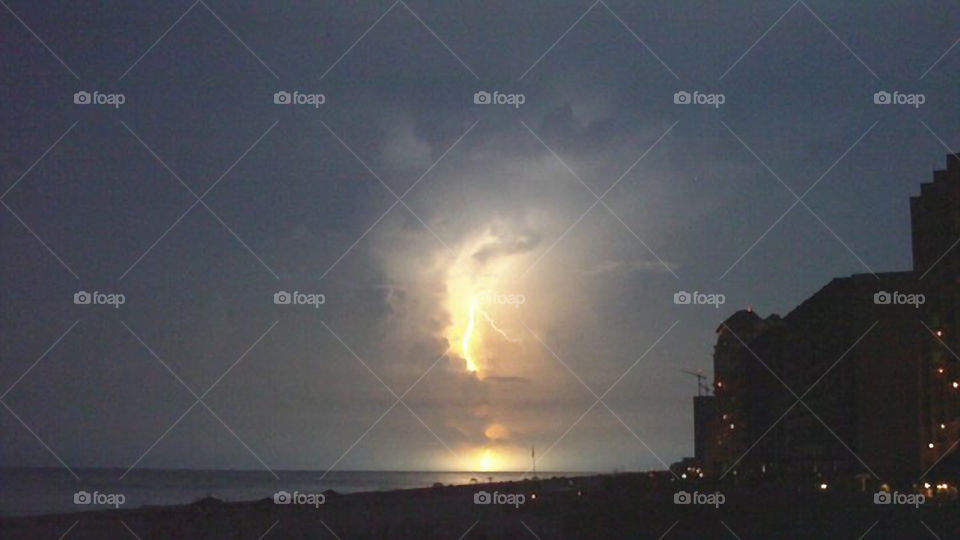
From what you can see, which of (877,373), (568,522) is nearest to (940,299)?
(877,373)

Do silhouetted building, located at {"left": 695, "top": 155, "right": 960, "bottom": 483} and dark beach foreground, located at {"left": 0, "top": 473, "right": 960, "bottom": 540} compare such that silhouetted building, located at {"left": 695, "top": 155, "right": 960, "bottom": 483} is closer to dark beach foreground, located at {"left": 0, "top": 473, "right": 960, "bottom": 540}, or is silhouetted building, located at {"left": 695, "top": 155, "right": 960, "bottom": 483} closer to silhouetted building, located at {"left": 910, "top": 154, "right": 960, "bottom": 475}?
silhouetted building, located at {"left": 910, "top": 154, "right": 960, "bottom": 475}

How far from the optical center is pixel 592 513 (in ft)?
113

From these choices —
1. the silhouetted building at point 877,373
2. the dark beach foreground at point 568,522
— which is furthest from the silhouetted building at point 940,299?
the dark beach foreground at point 568,522

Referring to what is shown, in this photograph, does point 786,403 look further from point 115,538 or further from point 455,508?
point 115,538

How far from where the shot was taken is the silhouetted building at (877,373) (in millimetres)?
89250

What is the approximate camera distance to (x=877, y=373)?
330 feet

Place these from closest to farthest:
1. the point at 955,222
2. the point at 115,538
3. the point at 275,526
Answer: the point at 115,538 < the point at 275,526 < the point at 955,222

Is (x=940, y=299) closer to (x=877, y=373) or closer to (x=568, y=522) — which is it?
(x=877, y=373)

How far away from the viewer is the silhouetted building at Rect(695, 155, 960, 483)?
3514 inches

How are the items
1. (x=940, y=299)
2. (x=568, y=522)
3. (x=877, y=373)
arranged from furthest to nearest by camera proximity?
(x=877, y=373)
(x=940, y=299)
(x=568, y=522)

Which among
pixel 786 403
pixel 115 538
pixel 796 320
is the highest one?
pixel 796 320

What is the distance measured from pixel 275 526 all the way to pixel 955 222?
7427 centimetres

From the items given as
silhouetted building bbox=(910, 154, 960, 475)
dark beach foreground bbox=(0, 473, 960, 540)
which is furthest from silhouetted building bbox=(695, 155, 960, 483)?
dark beach foreground bbox=(0, 473, 960, 540)

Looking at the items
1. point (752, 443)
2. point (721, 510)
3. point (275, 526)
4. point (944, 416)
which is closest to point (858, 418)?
point (944, 416)
